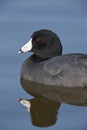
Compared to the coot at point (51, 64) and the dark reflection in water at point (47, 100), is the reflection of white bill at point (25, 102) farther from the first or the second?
the coot at point (51, 64)

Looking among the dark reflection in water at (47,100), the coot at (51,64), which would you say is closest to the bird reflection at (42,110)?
the dark reflection in water at (47,100)

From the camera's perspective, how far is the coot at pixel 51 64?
1152 centimetres

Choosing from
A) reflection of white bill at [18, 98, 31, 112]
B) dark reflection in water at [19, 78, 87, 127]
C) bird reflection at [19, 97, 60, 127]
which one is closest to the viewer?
bird reflection at [19, 97, 60, 127]

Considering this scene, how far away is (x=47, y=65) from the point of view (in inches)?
464

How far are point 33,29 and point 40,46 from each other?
1.19 metres

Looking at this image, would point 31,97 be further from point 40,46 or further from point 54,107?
point 40,46

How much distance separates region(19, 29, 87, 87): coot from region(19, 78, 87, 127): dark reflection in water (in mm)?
107

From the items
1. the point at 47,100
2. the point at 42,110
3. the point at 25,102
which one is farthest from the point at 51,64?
the point at 42,110

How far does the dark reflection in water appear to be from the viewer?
34.3 ft

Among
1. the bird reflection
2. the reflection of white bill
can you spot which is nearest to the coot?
the bird reflection

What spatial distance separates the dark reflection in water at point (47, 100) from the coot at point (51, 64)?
107 mm

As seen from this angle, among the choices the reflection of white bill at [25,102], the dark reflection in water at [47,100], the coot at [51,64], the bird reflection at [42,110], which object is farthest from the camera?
the coot at [51,64]

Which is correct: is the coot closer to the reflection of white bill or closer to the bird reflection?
the bird reflection

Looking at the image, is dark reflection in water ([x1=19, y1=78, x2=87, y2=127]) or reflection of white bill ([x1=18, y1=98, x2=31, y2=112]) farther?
reflection of white bill ([x1=18, y1=98, x2=31, y2=112])
